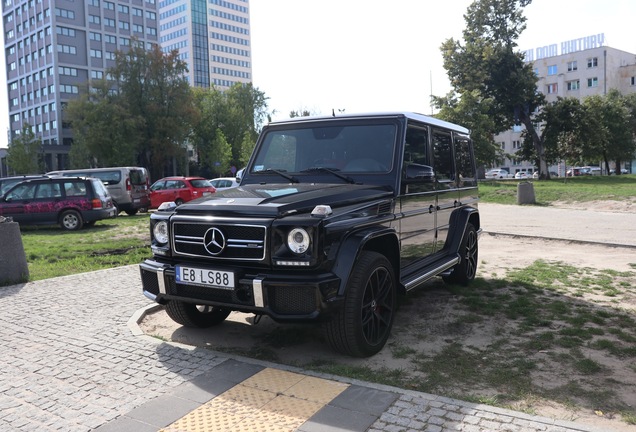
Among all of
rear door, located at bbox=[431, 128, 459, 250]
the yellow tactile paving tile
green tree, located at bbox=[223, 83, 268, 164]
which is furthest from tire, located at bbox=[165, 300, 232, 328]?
green tree, located at bbox=[223, 83, 268, 164]

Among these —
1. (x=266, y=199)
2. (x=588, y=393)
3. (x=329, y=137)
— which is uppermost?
(x=329, y=137)

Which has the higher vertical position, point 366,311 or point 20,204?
point 20,204

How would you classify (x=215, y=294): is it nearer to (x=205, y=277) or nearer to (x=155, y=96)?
(x=205, y=277)

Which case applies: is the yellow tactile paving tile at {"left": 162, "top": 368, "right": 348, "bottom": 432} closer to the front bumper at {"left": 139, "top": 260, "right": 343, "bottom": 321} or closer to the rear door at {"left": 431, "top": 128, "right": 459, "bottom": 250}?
the front bumper at {"left": 139, "top": 260, "right": 343, "bottom": 321}

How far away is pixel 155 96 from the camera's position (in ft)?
163

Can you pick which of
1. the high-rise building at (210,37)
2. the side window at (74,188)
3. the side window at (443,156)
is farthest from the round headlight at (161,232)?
the high-rise building at (210,37)

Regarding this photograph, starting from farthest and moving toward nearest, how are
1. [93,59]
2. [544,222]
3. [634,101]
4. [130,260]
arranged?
[93,59], [634,101], [544,222], [130,260]

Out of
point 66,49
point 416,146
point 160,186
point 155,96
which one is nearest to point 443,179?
point 416,146

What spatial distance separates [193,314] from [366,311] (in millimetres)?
1939

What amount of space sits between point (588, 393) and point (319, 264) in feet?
7.09

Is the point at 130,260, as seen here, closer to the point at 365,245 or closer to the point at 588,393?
the point at 365,245

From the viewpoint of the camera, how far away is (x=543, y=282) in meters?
7.64

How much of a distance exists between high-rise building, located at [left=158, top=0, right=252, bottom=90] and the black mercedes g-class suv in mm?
118691

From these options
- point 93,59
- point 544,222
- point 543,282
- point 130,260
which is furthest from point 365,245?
point 93,59
